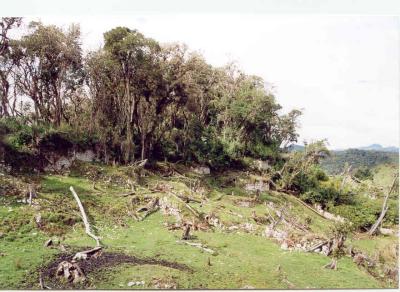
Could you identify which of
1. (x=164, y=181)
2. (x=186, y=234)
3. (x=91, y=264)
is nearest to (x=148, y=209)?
(x=186, y=234)

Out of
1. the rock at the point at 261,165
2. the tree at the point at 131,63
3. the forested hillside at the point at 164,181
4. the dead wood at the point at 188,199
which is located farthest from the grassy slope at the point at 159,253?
the tree at the point at 131,63

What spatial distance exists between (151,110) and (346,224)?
16.6ft

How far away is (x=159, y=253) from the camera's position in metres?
7.71

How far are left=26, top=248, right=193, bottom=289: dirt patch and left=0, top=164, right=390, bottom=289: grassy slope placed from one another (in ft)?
0.33

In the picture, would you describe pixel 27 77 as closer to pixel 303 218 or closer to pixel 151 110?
pixel 151 110

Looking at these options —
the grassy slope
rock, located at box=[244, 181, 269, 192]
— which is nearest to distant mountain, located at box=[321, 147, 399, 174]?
rock, located at box=[244, 181, 269, 192]

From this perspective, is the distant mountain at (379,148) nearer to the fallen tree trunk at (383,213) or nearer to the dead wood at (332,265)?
the fallen tree trunk at (383,213)

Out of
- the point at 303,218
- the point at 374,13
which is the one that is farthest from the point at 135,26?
the point at 303,218

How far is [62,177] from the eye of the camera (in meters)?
9.30

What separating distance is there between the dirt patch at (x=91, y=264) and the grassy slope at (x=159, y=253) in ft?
0.33

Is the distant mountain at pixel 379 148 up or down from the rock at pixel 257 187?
up

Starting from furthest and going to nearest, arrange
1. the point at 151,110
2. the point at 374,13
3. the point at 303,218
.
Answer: the point at 151,110
the point at 303,218
the point at 374,13

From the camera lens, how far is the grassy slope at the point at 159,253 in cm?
727

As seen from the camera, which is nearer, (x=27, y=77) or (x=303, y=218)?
(x=303, y=218)
